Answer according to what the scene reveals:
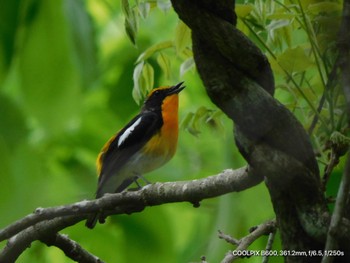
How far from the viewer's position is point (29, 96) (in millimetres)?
2738

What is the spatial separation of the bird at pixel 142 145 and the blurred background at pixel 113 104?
0.14 metres

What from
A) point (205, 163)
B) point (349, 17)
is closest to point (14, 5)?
point (349, 17)

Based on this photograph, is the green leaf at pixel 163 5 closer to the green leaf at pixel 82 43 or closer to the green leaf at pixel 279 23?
the green leaf at pixel 279 23

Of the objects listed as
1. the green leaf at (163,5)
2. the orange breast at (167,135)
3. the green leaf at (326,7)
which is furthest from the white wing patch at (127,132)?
the green leaf at (326,7)

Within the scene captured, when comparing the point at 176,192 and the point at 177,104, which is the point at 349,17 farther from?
the point at 177,104

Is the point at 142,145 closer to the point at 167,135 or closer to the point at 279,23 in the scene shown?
the point at 167,135

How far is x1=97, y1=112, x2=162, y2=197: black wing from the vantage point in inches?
160

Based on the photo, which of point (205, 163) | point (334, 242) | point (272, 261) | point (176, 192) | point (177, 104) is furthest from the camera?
point (177, 104)

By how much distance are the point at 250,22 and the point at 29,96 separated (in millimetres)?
866

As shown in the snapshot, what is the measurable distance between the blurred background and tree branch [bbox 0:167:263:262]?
27 centimetres

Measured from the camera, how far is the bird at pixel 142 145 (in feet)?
13.5

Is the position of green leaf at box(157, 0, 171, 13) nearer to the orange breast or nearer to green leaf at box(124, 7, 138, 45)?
green leaf at box(124, 7, 138, 45)

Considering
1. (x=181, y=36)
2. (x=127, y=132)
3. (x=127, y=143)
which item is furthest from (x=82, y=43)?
(x=127, y=143)

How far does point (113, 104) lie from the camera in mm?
3670
